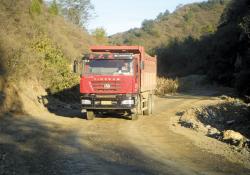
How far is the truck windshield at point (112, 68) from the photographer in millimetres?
21312

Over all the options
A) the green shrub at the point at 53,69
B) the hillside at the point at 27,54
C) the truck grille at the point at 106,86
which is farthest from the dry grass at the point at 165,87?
the truck grille at the point at 106,86

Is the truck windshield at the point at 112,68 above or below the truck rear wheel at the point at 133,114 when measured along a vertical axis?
above

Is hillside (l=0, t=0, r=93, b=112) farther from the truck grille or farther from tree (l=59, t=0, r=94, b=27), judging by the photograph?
tree (l=59, t=0, r=94, b=27)

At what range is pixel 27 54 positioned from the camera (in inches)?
1057

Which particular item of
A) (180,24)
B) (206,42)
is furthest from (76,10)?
(180,24)

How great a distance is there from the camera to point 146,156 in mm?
12688

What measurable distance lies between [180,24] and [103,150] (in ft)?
518

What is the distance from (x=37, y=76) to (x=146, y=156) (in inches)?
721

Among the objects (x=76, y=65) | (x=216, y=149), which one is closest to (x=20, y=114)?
(x=76, y=65)

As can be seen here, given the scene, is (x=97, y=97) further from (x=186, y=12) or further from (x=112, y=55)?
(x=186, y=12)

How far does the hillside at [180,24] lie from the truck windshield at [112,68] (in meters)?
123

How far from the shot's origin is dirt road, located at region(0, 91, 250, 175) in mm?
11000

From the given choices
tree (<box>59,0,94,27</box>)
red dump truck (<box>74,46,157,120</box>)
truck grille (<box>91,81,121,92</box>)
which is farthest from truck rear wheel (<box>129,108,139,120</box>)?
tree (<box>59,0,94,27</box>)

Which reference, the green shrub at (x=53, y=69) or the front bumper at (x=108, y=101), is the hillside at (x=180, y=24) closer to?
the green shrub at (x=53, y=69)
